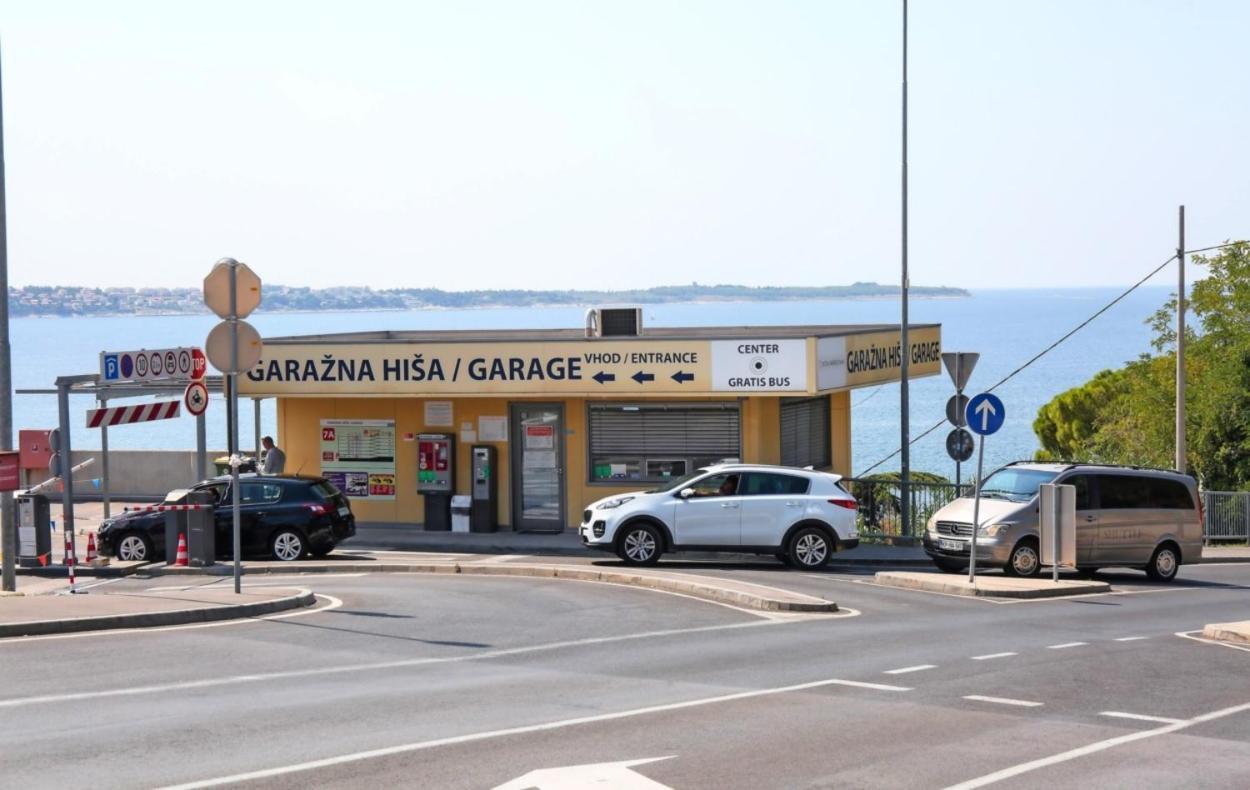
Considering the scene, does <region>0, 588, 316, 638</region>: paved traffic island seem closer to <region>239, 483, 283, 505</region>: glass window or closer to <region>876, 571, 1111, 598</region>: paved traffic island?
<region>239, 483, 283, 505</region>: glass window

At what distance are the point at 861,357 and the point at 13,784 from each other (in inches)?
860

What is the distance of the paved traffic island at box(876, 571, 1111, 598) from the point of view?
21.1 meters

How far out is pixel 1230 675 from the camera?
14547mm

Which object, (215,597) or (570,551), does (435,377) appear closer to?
(570,551)

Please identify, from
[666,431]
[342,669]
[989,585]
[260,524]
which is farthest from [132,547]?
[989,585]

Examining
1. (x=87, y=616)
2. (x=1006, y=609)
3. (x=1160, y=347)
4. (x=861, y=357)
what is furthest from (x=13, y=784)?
(x=1160, y=347)

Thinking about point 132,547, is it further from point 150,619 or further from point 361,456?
point 150,619

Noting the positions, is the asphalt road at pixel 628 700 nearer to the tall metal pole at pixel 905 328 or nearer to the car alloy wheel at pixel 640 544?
the car alloy wheel at pixel 640 544

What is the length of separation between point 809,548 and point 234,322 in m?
9.86

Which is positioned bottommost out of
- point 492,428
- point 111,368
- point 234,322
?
point 492,428

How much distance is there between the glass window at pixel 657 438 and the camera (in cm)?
2867

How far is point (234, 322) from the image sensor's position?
61.9ft

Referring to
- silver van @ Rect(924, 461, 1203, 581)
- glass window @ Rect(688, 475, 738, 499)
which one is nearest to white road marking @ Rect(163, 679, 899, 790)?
silver van @ Rect(924, 461, 1203, 581)

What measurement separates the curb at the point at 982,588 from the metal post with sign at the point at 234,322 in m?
9.03
